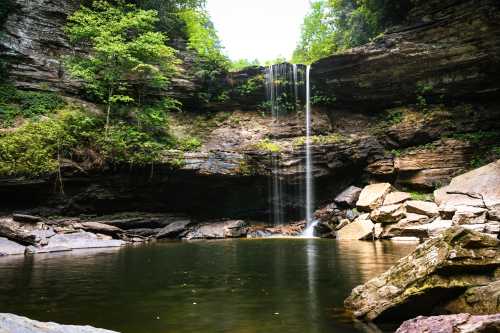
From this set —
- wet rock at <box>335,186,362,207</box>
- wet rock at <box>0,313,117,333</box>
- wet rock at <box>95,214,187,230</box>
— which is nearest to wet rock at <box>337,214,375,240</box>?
wet rock at <box>335,186,362,207</box>

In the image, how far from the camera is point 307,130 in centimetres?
2612

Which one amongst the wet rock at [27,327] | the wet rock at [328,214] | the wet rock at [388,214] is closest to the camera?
the wet rock at [27,327]

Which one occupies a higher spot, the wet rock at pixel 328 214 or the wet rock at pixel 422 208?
the wet rock at pixel 422 208

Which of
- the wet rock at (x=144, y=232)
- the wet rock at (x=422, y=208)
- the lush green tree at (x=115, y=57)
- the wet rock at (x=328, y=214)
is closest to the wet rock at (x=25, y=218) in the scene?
the wet rock at (x=144, y=232)

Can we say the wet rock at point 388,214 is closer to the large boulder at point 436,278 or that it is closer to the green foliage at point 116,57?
the large boulder at point 436,278

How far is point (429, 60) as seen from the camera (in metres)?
23.0

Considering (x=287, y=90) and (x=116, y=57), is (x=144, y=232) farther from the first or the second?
(x=287, y=90)

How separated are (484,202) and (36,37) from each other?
2480 cm

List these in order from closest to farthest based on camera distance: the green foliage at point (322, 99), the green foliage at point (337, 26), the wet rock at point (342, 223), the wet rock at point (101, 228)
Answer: the wet rock at point (101, 228) < the wet rock at point (342, 223) < the green foliage at point (337, 26) < the green foliage at point (322, 99)

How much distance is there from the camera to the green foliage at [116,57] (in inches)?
846

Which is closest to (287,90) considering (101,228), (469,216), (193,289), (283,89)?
(283,89)

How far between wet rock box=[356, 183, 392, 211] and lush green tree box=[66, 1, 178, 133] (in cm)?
1313

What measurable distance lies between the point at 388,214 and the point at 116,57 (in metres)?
16.8

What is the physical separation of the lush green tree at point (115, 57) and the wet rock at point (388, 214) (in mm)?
13944
